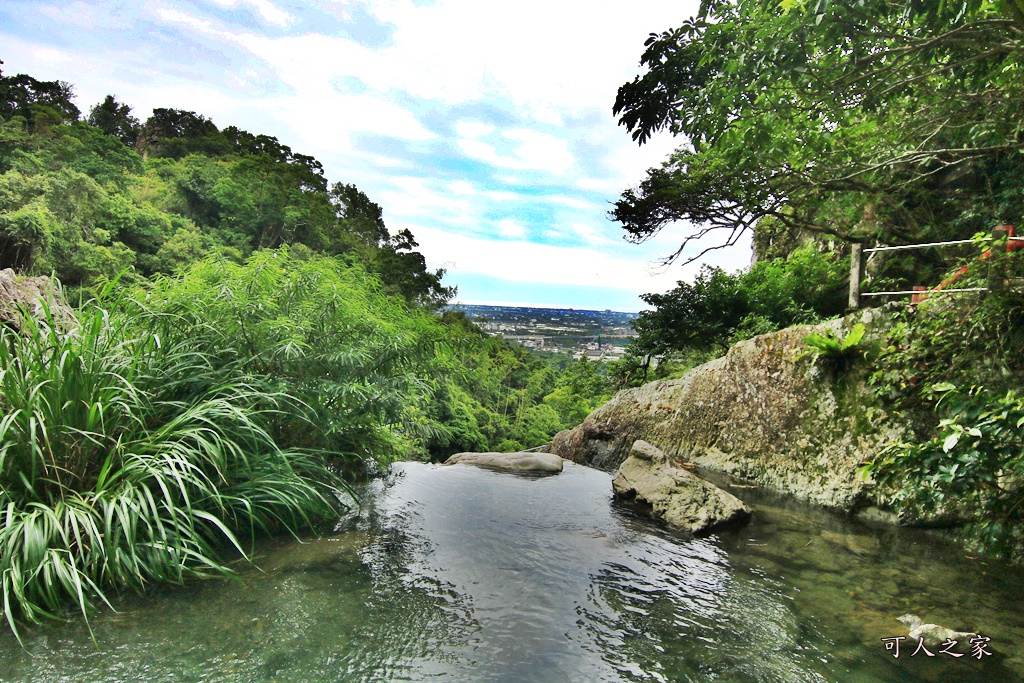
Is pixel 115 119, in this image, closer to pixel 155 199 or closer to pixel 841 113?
pixel 155 199

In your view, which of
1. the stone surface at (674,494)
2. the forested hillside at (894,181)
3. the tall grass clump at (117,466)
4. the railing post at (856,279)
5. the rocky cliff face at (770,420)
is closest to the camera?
the tall grass clump at (117,466)

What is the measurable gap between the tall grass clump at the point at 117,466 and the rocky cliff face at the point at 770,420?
4.83 m

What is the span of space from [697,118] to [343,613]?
15.1 feet

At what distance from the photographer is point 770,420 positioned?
247 inches

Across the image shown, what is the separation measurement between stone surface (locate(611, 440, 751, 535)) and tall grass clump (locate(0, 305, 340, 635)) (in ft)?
9.53

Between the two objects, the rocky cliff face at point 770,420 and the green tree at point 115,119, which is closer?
the rocky cliff face at point 770,420

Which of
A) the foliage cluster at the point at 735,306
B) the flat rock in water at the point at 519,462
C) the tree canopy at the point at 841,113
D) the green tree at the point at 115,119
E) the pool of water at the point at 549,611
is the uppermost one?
the green tree at the point at 115,119

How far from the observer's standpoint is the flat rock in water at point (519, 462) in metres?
6.73

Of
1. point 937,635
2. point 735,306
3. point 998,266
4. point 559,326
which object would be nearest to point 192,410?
point 937,635

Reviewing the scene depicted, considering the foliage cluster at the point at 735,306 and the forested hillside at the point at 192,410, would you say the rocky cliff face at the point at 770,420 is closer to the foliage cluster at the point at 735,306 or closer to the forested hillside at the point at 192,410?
the foliage cluster at the point at 735,306

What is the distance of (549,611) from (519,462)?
3918mm

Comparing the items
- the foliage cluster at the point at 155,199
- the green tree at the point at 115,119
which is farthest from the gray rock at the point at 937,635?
the green tree at the point at 115,119

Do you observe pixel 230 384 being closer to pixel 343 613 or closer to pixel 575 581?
pixel 343 613

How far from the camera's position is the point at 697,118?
4766 mm
